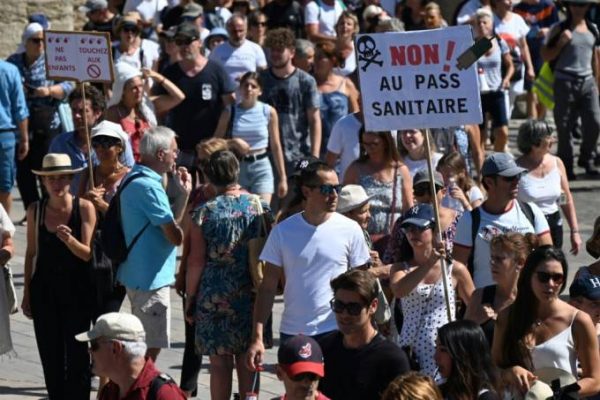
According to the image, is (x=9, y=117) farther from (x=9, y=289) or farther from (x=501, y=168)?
(x=501, y=168)

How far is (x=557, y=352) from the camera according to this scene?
7.32 meters

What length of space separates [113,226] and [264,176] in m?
3.60

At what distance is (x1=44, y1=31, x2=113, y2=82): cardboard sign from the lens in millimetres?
11289

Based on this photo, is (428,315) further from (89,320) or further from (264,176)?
(264,176)

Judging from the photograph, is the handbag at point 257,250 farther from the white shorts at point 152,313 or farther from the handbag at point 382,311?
the handbag at point 382,311

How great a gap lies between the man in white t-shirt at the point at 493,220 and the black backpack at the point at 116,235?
1.86 m

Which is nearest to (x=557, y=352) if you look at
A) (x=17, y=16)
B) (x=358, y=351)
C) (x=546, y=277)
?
(x=546, y=277)

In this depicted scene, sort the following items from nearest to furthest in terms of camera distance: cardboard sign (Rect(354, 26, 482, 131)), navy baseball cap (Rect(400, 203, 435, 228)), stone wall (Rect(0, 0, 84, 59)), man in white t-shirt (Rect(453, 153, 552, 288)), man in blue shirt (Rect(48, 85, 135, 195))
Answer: navy baseball cap (Rect(400, 203, 435, 228)), cardboard sign (Rect(354, 26, 482, 131)), man in white t-shirt (Rect(453, 153, 552, 288)), man in blue shirt (Rect(48, 85, 135, 195)), stone wall (Rect(0, 0, 84, 59))

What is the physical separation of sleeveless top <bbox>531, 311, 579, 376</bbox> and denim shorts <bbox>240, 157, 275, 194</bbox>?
575 centimetres

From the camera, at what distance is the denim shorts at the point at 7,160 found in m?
14.0

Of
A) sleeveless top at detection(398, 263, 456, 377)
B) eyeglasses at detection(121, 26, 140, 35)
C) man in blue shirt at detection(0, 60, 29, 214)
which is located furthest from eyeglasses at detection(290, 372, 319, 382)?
eyeglasses at detection(121, 26, 140, 35)

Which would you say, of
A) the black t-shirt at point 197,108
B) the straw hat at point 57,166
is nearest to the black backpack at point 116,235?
the straw hat at point 57,166

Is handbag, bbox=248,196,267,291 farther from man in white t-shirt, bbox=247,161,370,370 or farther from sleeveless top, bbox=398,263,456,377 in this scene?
sleeveless top, bbox=398,263,456,377

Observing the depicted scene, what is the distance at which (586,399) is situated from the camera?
7395 millimetres
